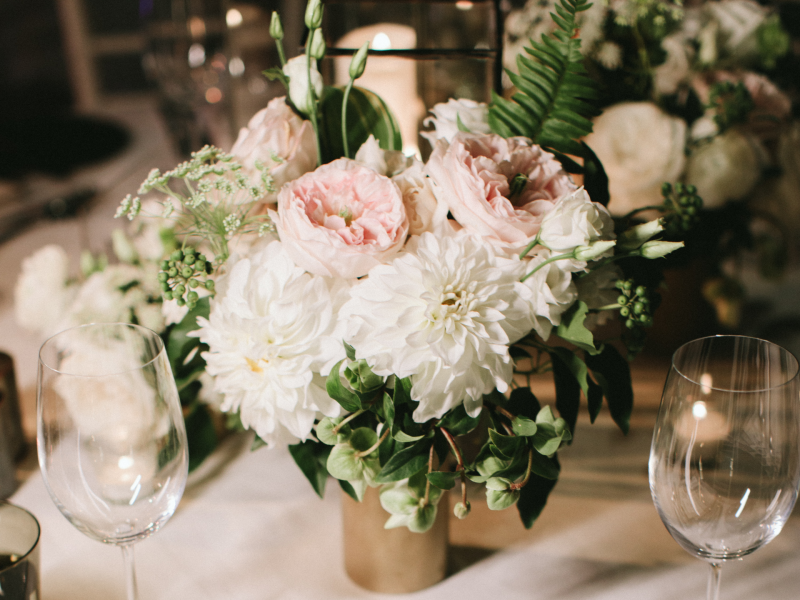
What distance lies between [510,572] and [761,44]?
88cm

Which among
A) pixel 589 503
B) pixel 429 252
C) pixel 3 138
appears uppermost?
pixel 429 252

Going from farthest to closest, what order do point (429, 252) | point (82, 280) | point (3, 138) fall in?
point (3, 138)
point (82, 280)
point (429, 252)

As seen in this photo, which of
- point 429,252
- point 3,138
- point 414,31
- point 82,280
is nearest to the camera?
point 429,252

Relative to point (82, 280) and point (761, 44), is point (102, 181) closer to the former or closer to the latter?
point (82, 280)

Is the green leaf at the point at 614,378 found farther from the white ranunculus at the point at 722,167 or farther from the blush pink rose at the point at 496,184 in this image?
the white ranunculus at the point at 722,167

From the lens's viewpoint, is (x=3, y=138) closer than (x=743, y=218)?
No

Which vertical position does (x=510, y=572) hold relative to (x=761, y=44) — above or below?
below

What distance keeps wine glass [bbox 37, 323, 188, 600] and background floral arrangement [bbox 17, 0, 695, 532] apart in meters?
0.05

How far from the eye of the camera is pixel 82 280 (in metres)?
0.90

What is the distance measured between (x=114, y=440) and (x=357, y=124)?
329 mm

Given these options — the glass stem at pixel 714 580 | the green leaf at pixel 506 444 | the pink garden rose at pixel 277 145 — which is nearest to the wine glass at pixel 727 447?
the glass stem at pixel 714 580

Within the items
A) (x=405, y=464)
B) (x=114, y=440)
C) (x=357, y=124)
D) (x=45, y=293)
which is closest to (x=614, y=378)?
(x=405, y=464)

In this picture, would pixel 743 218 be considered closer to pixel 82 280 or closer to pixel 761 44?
pixel 761 44

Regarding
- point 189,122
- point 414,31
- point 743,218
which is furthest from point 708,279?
point 189,122
